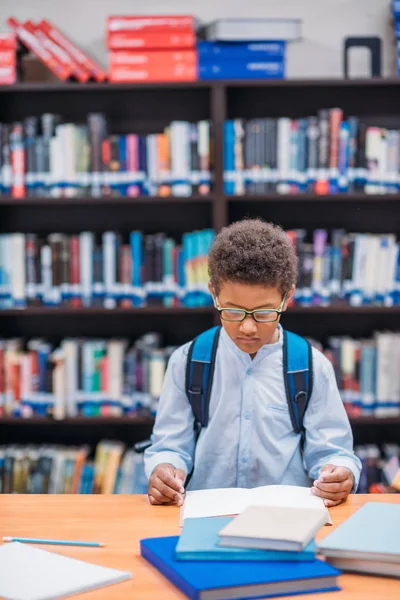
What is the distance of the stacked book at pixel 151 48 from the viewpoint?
313 centimetres

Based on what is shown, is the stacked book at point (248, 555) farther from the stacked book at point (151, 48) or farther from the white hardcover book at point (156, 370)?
the stacked book at point (151, 48)

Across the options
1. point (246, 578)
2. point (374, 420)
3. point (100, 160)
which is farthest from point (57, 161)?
point (246, 578)

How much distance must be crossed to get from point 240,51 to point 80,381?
1533mm

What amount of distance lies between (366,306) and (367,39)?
115 cm

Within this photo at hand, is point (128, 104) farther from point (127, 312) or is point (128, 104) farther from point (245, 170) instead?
point (127, 312)

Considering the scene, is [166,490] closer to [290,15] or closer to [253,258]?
[253,258]

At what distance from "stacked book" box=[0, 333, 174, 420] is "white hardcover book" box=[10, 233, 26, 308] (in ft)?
0.70

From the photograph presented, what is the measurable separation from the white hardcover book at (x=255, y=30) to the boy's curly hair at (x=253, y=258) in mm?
1586

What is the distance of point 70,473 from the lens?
336 centimetres

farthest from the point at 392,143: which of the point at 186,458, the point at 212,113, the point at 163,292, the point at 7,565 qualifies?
the point at 7,565

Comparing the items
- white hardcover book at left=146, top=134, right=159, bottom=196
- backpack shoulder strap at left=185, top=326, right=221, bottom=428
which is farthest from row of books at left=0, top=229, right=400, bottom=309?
backpack shoulder strap at left=185, top=326, right=221, bottom=428

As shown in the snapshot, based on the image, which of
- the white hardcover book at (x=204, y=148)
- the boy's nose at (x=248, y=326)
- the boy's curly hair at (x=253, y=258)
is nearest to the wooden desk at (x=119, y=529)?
the boy's nose at (x=248, y=326)

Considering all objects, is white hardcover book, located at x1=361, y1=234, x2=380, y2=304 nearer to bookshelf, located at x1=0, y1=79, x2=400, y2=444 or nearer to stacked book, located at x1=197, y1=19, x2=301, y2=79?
bookshelf, located at x1=0, y1=79, x2=400, y2=444

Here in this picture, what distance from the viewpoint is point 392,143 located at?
3.22 metres
